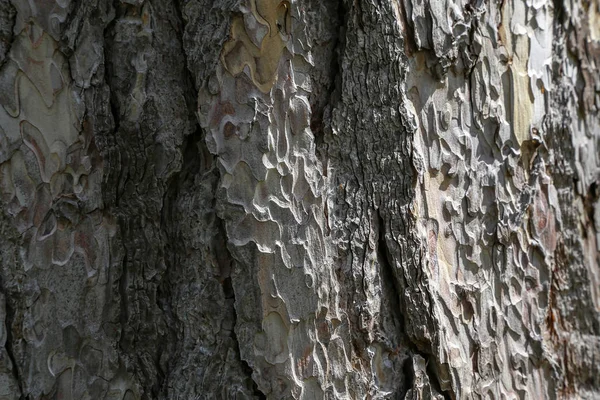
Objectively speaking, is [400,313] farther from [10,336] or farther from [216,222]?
[10,336]

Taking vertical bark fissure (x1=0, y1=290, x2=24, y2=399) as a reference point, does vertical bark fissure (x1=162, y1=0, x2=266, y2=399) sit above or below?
above

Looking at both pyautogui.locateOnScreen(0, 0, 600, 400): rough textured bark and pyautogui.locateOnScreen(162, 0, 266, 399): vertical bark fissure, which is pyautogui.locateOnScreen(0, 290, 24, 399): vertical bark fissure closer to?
pyautogui.locateOnScreen(0, 0, 600, 400): rough textured bark

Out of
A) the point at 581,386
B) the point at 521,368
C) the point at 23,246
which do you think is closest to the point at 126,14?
the point at 23,246

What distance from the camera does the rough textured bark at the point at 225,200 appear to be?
995 millimetres

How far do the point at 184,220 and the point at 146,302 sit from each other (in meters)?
0.15

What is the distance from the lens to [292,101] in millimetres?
1008

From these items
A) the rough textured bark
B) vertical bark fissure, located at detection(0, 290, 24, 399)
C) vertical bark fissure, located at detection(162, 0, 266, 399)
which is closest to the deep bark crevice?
the rough textured bark

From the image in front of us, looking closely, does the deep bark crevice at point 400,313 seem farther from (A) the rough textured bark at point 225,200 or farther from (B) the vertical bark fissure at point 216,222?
(B) the vertical bark fissure at point 216,222

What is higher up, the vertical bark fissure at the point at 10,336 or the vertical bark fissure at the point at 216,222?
the vertical bark fissure at the point at 216,222

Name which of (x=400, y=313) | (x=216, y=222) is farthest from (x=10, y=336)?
(x=400, y=313)

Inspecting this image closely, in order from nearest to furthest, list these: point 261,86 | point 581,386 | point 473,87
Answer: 1. point 261,86
2. point 473,87
3. point 581,386

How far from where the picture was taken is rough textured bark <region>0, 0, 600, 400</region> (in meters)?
1.00

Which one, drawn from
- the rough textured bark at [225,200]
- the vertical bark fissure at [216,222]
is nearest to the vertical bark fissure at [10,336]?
the rough textured bark at [225,200]

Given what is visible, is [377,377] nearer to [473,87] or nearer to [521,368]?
[521,368]
